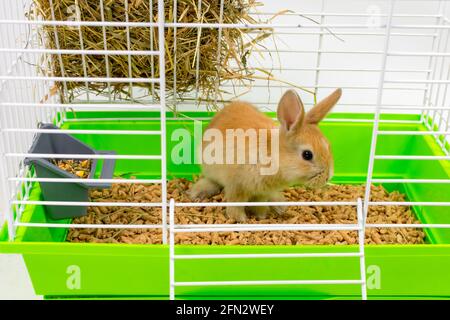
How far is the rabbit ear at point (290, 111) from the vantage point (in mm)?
2076

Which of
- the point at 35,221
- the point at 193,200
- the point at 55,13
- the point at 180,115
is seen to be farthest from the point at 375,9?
the point at 35,221

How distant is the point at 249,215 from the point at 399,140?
36.6 inches

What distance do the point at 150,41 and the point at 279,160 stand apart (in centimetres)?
68

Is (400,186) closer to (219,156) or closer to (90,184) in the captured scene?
(219,156)

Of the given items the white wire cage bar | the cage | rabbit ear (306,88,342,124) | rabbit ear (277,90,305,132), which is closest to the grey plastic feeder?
the cage

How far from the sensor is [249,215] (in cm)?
255

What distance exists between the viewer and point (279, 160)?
2246 mm

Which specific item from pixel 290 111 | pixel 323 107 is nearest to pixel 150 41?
pixel 290 111

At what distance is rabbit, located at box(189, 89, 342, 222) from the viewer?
7.12 ft

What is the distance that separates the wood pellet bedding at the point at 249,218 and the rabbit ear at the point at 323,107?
488 mm

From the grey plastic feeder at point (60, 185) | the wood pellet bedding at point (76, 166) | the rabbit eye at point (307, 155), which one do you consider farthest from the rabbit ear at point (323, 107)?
the wood pellet bedding at point (76, 166)

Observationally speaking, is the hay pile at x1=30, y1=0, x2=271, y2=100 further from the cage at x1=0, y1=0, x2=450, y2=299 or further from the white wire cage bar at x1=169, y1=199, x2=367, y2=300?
the white wire cage bar at x1=169, y1=199, x2=367, y2=300

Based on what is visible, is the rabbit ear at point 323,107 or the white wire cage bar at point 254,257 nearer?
the white wire cage bar at point 254,257

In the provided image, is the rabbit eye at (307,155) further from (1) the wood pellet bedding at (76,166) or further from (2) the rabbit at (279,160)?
(1) the wood pellet bedding at (76,166)
